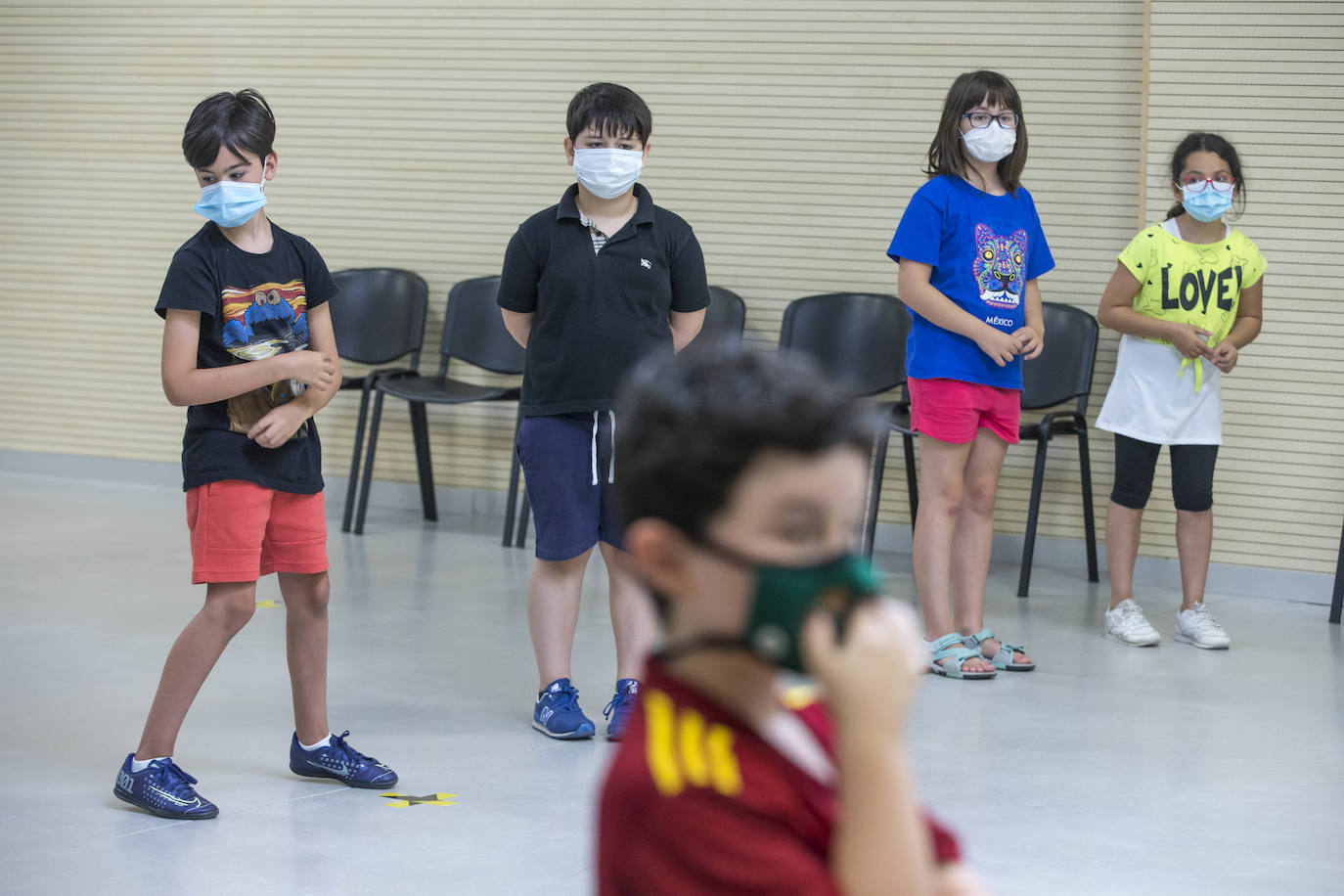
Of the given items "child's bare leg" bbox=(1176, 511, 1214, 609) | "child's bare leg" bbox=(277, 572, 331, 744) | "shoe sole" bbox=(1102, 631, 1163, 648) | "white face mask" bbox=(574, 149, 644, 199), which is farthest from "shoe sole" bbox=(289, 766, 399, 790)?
"child's bare leg" bbox=(1176, 511, 1214, 609)

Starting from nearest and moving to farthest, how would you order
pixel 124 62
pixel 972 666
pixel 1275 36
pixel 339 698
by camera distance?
pixel 339 698 < pixel 972 666 < pixel 1275 36 < pixel 124 62

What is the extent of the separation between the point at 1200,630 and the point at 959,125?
1632mm

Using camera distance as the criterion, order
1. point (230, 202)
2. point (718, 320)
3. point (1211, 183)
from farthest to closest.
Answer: point (718, 320)
point (1211, 183)
point (230, 202)

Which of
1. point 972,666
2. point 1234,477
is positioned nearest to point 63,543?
point 972,666

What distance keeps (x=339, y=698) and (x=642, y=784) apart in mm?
2631

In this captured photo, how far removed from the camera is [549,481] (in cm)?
310

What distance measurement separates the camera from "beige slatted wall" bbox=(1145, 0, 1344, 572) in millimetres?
4676

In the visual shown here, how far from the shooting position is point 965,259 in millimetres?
3625

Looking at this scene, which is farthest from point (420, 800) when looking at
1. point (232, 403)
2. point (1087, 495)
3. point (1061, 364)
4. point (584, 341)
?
point (1061, 364)

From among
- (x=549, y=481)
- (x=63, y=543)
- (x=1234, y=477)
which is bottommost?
(x=63, y=543)

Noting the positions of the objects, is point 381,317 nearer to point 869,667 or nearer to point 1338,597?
point 1338,597

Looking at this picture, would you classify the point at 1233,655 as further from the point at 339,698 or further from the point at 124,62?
the point at 124,62

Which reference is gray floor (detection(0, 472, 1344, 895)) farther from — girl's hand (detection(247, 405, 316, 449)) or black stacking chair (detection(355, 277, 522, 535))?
black stacking chair (detection(355, 277, 522, 535))

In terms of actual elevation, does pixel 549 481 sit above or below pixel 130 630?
above
